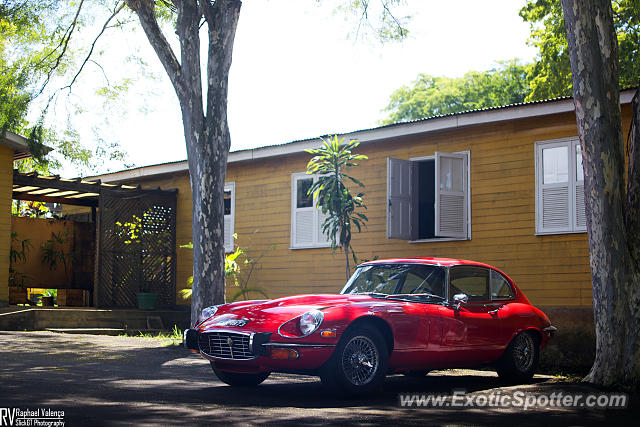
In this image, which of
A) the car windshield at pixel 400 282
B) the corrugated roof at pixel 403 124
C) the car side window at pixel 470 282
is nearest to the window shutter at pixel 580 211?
the corrugated roof at pixel 403 124

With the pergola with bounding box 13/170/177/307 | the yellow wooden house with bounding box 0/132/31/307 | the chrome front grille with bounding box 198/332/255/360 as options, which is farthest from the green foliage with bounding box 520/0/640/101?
the chrome front grille with bounding box 198/332/255/360

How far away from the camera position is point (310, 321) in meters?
7.18

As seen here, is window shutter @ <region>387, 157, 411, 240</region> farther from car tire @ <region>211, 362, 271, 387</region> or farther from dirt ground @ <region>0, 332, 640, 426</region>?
car tire @ <region>211, 362, 271, 387</region>

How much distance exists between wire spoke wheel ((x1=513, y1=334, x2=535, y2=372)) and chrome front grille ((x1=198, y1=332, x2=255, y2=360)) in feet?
11.5

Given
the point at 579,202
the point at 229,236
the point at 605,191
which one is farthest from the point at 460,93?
the point at 605,191

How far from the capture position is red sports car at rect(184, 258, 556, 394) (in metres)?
7.13

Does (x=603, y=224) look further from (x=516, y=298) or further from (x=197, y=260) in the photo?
(x=197, y=260)

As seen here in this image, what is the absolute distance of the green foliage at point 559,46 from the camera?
24.5 meters

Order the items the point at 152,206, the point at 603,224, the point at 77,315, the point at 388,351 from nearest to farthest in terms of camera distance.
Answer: the point at 388,351 < the point at 603,224 < the point at 77,315 < the point at 152,206

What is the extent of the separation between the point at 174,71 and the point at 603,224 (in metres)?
7.42

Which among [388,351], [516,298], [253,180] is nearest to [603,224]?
[516,298]

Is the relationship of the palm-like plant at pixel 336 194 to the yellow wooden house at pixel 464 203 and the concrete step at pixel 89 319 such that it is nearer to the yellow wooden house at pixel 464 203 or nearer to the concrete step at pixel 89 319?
the yellow wooden house at pixel 464 203

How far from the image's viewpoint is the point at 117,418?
216 inches

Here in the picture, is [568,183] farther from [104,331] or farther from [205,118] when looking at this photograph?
[104,331]
